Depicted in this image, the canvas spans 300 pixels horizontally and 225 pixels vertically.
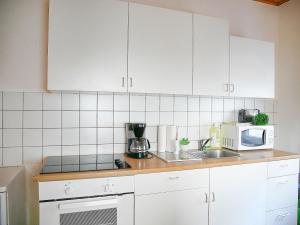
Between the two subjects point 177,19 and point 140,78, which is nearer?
point 140,78

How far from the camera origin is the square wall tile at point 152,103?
6.53 feet

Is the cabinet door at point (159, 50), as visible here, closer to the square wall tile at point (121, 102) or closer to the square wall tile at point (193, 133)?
the square wall tile at point (121, 102)

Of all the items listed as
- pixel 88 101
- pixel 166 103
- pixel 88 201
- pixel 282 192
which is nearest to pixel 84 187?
pixel 88 201

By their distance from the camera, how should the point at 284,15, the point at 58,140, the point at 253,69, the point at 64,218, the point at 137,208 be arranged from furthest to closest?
the point at 284,15
the point at 253,69
the point at 58,140
the point at 137,208
the point at 64,218

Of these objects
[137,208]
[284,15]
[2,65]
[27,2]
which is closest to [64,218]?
[137,208]

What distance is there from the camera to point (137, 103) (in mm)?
1954

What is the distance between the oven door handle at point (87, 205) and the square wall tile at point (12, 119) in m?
0.82

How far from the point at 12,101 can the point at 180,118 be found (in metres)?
1.50

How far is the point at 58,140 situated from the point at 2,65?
739 mm

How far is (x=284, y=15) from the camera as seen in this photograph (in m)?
2.53

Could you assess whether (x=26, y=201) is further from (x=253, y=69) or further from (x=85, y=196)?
(x=253, y=69)

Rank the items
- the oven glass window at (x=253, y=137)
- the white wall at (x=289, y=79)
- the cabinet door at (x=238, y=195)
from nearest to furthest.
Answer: the cabinet door at (x=238, y=195), the oven glass window at (x=253, y=137), the white wall at (x=289, y=79)

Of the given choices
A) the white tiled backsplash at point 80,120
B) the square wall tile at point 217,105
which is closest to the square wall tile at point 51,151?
the white tiled backsplash at point 80,120

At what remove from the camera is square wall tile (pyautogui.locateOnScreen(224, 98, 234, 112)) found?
2.29m
